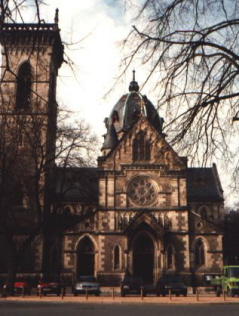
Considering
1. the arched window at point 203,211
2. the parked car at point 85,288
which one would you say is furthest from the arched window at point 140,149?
the parked car at point 85,288

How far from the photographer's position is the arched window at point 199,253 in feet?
128

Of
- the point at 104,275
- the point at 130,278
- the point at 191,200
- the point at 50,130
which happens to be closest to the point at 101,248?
the point at 104,275

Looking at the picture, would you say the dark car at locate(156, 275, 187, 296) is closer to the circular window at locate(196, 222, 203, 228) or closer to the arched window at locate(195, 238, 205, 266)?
the arched window at locate(195, 238, 205, 266)

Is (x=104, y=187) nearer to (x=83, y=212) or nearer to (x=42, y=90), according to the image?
(x=83, y=212)

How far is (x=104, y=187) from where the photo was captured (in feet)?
133

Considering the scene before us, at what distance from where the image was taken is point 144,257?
3894cm

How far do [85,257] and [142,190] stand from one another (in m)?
8.02

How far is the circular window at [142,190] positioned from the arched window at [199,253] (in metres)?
5.58

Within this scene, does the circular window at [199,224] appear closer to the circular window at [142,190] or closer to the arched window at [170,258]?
the arched window at [170,258]

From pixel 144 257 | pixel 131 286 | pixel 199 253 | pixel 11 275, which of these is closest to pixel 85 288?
pixel 131 286

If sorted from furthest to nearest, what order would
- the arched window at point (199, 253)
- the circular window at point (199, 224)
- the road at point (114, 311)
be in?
the circular window at point (199, 224) < the arched window at point (199, 253) < the road at point (114, 311)

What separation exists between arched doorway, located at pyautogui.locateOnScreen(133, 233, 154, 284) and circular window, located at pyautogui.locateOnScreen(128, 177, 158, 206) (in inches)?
124

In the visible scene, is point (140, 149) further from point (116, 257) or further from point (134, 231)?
point (116, 257)

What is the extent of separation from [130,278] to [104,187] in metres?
12.3
